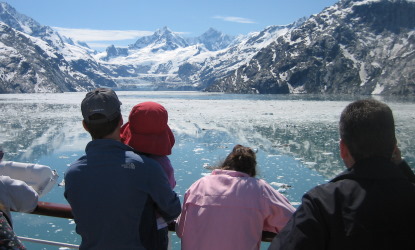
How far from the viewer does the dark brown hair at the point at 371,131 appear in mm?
2309

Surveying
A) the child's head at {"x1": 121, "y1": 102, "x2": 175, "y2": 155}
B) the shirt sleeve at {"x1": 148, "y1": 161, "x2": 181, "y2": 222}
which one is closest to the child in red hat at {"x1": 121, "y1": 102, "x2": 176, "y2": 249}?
the child's head at {"x1": 121, "y1": 102, "x2": 175, "y2": 155}

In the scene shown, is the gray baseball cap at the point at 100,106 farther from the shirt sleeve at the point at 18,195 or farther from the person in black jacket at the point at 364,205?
the person in black jacket at the point at 364,205

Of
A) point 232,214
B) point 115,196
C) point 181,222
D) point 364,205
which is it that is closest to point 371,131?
point 364,205

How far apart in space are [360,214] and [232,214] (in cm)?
147

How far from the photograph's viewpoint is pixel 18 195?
3.38m

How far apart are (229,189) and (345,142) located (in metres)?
1.34

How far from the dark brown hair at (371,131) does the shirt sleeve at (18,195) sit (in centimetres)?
276

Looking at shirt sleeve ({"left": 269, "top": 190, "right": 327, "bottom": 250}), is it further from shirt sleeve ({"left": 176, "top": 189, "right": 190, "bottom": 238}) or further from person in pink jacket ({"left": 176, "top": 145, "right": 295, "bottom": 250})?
shirt sleeve ({"left": 176, "top": 189, "right": 190, "bottom": 238})

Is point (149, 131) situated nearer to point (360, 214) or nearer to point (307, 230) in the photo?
point (307, 230)

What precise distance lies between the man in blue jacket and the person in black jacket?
125 centimetres

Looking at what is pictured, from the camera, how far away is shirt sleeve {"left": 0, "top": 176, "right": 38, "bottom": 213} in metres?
3.30

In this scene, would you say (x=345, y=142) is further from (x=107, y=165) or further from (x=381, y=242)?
(x=107, y=165)

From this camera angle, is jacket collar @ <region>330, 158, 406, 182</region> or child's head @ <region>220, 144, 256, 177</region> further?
child's head @ <region>220, 144, 256, 177</region>

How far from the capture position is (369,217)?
6.88 feet
